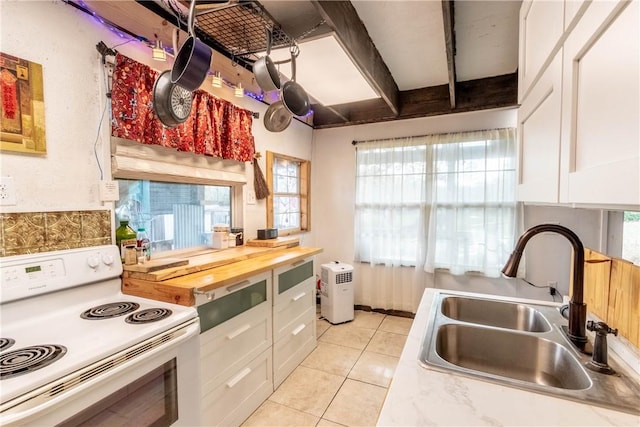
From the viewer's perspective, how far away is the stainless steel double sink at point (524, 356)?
31.2 inches

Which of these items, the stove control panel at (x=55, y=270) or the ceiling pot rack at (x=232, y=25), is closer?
the stove control panel at (x=55, y=270)

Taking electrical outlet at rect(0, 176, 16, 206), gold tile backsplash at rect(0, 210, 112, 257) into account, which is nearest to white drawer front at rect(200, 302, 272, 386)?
gold tile backsplash at rect(0, 210, 112, 257)

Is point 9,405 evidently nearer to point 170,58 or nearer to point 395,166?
point 170,58

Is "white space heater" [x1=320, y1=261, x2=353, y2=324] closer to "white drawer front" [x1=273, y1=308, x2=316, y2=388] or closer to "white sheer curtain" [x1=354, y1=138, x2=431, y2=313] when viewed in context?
"white sheer curtain" [x1=354, y1=138, x2=431, y2=313]

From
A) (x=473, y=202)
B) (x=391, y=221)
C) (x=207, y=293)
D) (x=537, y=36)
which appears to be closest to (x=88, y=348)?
(x=207, y=293)

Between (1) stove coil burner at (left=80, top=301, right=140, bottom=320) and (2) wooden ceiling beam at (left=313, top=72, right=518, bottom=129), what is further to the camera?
(2) wooden ceiling beam at (left=313, top=72, right=518, bottom=129)

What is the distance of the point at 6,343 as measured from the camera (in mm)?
1074

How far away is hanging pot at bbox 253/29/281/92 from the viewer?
1659mm

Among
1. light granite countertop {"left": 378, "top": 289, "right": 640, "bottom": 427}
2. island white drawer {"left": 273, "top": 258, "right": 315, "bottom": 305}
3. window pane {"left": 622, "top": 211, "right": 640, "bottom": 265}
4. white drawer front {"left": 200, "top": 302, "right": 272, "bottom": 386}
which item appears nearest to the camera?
light granite countertop {"left": 378, "top": 289, "right": 640, "bottom": 427}

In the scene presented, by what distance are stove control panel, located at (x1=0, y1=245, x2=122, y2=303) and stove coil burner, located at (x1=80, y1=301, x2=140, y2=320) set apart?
0.16 meters

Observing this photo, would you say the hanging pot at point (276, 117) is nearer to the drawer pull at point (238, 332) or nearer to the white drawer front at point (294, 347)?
the drawer pull at point (238, 332)

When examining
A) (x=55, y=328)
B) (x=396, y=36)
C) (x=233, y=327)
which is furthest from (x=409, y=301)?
(x=55, y=328)

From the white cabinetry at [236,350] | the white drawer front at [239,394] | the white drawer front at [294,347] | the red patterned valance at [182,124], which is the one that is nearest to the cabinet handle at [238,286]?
the white cabinetry at [236,350]

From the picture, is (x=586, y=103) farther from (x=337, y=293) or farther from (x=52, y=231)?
(x=337, y=293)
